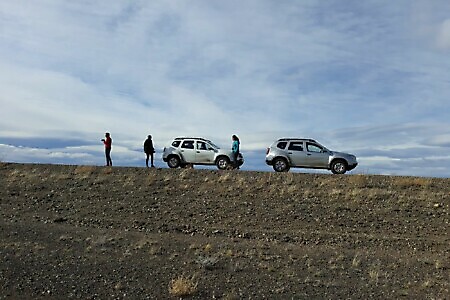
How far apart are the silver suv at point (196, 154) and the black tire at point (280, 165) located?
2.07 metres

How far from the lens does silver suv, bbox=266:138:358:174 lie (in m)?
28.2

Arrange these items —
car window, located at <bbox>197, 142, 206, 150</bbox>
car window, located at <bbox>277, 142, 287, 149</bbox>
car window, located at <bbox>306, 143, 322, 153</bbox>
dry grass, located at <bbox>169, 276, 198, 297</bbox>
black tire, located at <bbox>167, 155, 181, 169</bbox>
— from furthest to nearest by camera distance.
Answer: black tire, located at <bbox>167, 155, 181, 169</bbox> → car window, located at <bbox>197, 142, 206, 150</bbox> → car window, located at <bbox>277, 142, 287, 149</bbox> → car window, located at <bbox>306, 143, 322, 153</bbox> → dry grass, located at <bbox>169, 276, 198, 297</bbox>

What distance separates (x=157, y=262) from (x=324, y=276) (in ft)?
15.0

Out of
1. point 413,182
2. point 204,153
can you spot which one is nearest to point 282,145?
point 204,153

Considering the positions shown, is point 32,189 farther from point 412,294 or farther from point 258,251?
point 412,294

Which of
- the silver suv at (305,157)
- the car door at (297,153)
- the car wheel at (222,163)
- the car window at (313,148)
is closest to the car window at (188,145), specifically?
the car wheel at (222,163)

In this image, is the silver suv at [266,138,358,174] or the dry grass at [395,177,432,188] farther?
the silver suv at [266,138,358,174]

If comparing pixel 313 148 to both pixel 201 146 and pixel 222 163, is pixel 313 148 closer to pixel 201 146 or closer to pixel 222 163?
pixel 222 163

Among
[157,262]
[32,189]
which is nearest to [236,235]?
[157,262]

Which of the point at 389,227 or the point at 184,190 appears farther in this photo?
the point at 184,190

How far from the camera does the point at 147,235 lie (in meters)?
19.2

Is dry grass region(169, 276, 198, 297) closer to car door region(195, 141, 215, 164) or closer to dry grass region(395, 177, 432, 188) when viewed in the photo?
dry grass region(395, 177, 432, 188)

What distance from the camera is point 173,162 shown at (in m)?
30.9

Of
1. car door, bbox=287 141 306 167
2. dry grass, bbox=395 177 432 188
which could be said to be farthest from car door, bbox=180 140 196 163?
dry grass, bbox=395 177 432 188
